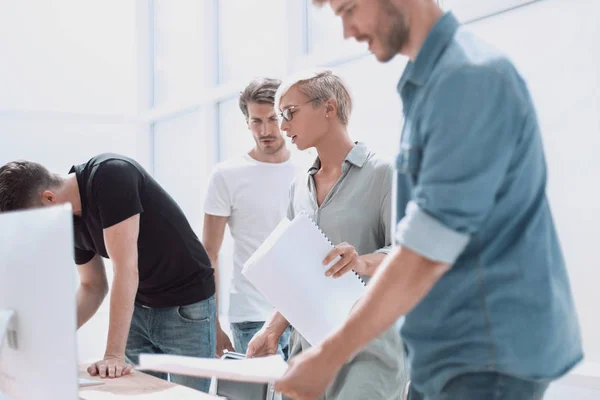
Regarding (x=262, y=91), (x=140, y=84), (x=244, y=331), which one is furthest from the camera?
(x=140, y=84)

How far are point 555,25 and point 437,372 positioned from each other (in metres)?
1.54

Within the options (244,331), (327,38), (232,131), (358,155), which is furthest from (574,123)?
(232,131)

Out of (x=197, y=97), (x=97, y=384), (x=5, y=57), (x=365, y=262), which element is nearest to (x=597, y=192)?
(x=365, y=262)

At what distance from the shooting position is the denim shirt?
99 cm

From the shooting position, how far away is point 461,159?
98cm

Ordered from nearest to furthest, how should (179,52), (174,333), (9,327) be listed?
(9,327) < (174,333) < (179,52)

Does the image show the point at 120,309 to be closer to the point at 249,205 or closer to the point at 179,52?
the point at 249,205

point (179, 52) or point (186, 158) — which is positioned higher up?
point (179, 52)

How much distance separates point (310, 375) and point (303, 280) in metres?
0.73

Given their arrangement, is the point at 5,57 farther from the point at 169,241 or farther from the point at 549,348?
the point at 549,348

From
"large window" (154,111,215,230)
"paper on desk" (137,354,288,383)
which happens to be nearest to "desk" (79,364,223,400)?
"paper on desk" (137,354,288,383)

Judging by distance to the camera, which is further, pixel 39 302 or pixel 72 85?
pixel 72 85

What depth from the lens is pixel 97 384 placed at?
6.22ft

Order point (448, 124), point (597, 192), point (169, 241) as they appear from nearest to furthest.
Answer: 1. point (448, 124)
2. point (597, 192)
3. point (169, 241)
